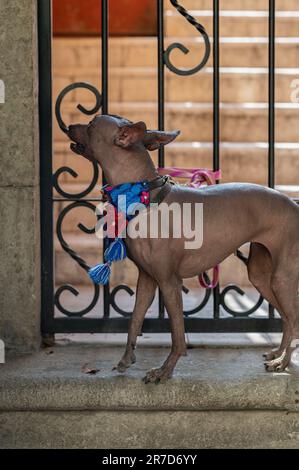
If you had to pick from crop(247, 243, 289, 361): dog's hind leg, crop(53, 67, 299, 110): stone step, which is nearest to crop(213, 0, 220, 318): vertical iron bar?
Result: crop(247, 243, 289, 361): dog's hind leg

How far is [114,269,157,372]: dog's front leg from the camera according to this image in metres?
3.86

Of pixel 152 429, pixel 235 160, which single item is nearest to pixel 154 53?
A: pixel 235 160

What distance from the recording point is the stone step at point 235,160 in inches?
253

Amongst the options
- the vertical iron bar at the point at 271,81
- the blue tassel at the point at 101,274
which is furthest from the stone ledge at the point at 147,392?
the vertical iron bar at the point at 271,81

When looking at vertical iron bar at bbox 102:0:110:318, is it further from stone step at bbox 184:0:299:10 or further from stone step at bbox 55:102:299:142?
stone step at bbox 184:0:299:10

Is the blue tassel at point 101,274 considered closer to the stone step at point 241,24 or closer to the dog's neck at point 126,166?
the dog's neck at point 126,166

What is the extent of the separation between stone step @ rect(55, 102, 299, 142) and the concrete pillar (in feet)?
8.36

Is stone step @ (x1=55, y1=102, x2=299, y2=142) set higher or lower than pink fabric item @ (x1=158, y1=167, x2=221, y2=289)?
higher

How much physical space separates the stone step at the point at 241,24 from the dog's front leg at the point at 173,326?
4075 mm

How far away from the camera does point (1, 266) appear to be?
13.8ft

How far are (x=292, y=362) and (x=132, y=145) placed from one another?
1.27 m

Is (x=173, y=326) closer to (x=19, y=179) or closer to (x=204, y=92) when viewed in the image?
(x=19, y=179)

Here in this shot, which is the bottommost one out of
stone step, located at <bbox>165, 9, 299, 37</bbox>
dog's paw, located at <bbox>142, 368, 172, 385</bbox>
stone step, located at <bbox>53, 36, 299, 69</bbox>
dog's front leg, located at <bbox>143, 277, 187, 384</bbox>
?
dog's paw, located at <bbox>142, 368, 172, 385</bbox>

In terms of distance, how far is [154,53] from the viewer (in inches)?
286
